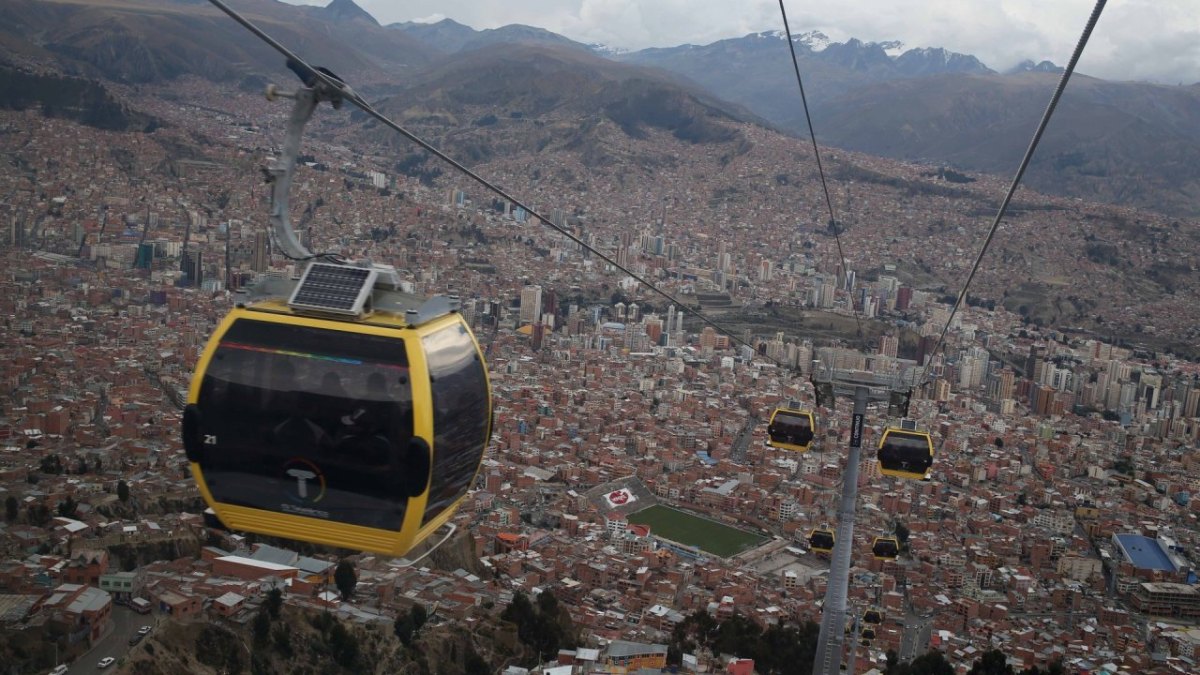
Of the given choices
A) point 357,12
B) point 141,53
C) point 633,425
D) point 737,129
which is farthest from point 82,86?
point 357,12

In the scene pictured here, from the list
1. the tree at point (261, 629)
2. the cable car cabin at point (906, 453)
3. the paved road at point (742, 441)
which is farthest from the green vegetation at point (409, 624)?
the paved road at point (742, 441)

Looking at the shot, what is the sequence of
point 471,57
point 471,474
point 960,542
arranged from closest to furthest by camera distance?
1. point 471,474
2. point 960,542
3. point 471,57

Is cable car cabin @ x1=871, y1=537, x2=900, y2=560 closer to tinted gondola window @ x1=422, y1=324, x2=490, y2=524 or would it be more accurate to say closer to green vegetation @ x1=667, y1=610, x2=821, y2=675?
tinted gondola window @ x1=422, y1=324, x2=490, y2=524

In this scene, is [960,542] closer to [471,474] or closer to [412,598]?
[412,598]

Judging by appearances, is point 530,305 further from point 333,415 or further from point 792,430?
point 333,415

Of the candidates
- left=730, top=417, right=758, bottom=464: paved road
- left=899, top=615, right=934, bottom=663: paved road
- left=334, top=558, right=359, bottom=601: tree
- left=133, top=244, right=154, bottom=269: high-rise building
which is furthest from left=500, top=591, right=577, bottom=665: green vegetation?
left=133, top=244, right=154, bottom=269: high-rise building

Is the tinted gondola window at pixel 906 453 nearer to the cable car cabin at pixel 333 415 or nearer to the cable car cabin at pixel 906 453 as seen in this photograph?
the cable car cabin at pixel 906 453
